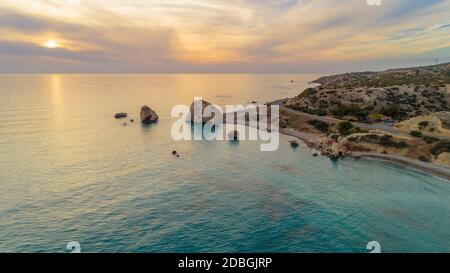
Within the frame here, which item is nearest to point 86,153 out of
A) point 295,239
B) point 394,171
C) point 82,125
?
point 82,125

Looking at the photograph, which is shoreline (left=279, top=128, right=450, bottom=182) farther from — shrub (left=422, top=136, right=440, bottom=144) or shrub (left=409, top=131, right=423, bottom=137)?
shrub (left=409, top=131, right=423, bottom=137)

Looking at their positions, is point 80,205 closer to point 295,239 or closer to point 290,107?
point 295,239

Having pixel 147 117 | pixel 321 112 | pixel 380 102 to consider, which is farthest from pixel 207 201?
pixel 380 102

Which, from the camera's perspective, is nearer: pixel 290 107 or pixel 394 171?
pixel 394 171
